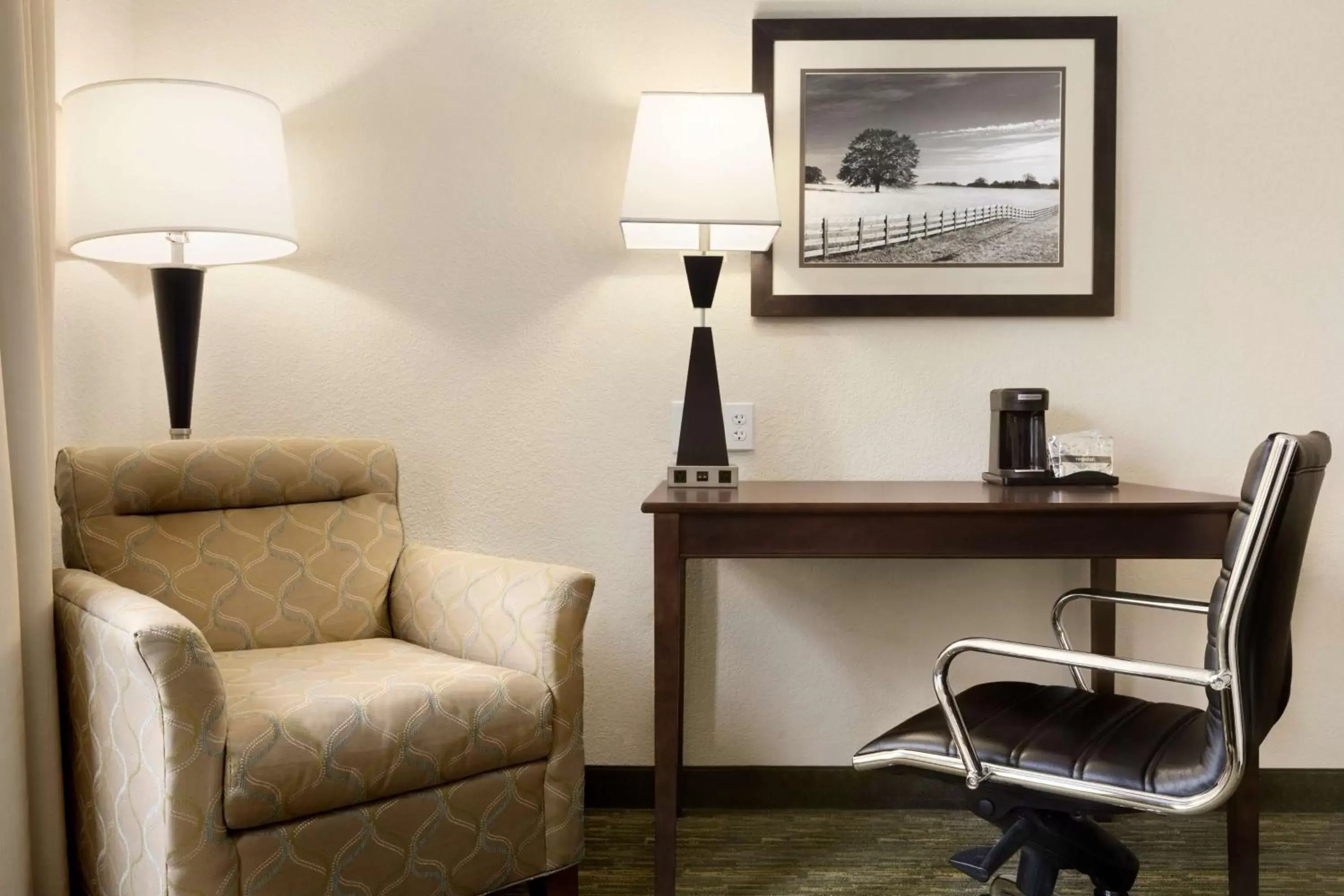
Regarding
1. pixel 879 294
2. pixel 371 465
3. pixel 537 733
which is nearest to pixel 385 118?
pixel 371 465

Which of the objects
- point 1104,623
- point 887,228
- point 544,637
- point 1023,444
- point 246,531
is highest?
point 887,228

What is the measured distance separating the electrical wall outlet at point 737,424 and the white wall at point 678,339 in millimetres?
33

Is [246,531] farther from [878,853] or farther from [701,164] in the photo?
[878,853]

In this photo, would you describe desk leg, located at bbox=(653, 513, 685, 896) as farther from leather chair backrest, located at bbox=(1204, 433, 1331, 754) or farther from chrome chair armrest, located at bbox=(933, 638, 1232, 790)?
leather chair backrest, located at bbox=(1204, 433, 1331, 754)

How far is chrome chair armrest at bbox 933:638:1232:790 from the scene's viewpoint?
1265mm

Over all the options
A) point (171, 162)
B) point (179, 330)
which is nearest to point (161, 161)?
point (171, 162)

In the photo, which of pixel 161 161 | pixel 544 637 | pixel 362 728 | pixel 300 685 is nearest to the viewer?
pixel 362 728

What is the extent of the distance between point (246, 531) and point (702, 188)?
1.13 m

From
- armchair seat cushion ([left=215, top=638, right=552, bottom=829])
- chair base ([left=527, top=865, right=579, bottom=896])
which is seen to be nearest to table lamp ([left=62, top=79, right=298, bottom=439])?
armchair seat cushion ([left=215, top=638, right=552, bottom=829])

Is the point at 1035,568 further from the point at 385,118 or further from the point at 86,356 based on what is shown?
the point at 86,356

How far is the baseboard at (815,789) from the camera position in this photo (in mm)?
2307

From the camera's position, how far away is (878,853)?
6.84ft

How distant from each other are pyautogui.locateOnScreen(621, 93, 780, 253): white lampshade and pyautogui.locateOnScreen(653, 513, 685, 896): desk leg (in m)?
0.62

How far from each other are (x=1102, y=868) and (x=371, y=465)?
1.55 meters
